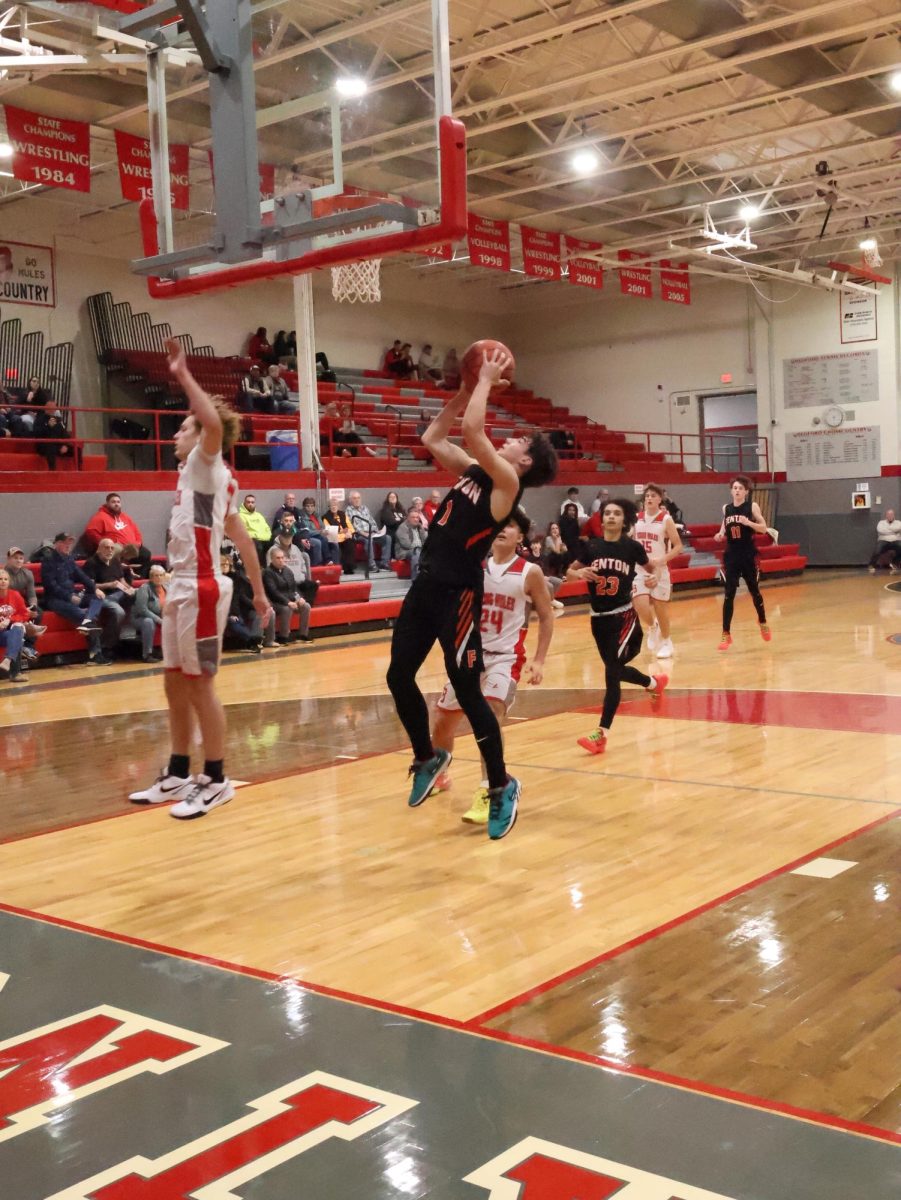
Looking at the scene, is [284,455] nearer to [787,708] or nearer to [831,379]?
[787,708]

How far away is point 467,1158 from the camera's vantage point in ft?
8.49

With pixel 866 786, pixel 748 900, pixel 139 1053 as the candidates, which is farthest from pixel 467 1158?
pixel 866 786

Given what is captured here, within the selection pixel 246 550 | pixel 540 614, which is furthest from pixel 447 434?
pixel 540 614

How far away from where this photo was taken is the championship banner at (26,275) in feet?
63.5

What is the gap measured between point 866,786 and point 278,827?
9.76 feet

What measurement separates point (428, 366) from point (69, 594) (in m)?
15.6

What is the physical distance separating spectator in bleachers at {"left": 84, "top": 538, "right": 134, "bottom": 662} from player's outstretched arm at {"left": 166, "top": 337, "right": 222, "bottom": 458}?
873 cm

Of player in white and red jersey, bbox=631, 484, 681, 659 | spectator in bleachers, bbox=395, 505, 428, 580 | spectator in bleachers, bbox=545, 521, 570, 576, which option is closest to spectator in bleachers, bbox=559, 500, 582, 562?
spectator in bleachers, bbox=545, 521, 570, 576

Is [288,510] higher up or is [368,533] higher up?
[288,510]

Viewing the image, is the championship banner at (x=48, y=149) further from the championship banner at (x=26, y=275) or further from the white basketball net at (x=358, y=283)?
the championship banner at (x=26, y=275)

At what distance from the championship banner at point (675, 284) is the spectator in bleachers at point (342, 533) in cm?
837

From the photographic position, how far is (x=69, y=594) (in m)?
13.0

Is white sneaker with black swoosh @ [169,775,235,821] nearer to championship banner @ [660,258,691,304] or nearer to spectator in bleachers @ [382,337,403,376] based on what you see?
championship banner @ [660,258,691,304]

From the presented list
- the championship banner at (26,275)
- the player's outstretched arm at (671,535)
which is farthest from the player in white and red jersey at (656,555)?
the championship banner at (26,275)
